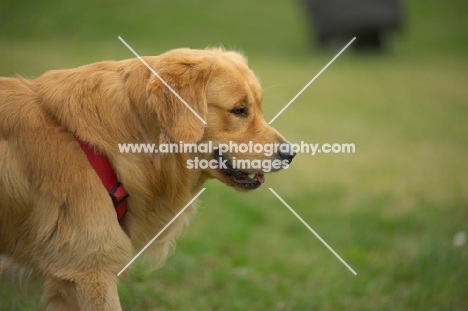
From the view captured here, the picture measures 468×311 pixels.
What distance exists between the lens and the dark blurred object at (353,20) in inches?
848

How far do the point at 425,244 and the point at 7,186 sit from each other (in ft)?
15.7

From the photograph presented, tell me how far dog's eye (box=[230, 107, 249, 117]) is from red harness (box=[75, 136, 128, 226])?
100 cm

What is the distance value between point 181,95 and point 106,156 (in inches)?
25.2

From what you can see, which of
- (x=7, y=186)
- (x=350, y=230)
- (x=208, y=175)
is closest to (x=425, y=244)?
(x=350, y=230)

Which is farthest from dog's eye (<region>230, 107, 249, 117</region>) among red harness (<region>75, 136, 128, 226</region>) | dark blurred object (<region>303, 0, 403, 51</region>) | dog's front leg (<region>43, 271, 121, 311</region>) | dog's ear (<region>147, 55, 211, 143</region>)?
dark blurred object (<region>303, 0, 403, 51</region>)

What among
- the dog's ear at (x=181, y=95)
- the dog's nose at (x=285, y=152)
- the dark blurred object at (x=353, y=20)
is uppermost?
the dog's ear at (x=181, y=95)

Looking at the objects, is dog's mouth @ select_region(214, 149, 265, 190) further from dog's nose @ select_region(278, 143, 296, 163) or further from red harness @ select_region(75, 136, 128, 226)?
red harness @ select_region(75, 136, 128, 226)

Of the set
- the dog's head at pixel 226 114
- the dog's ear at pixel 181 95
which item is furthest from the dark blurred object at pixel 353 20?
the dog's ear at pixel 181 95

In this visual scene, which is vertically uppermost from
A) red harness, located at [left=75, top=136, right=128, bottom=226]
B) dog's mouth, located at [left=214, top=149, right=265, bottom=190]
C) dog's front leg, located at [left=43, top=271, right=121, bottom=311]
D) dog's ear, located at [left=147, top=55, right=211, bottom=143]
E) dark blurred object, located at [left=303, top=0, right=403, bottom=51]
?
dog's ear, located at [left=147, top=55, right=211, bottom=143]

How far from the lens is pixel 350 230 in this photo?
7.52 metres

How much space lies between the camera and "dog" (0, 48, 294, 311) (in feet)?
11.9

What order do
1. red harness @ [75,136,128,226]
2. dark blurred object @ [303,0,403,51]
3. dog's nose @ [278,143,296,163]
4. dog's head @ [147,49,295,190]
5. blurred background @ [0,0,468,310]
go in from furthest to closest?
dark blurred object @ [303,0,403,51]
blurred background @ [0,0,468,310]
dog's nose @ [278,143,296,163]
dog's head @ [147,49,295,190]
red harness @ [75,136,128,226]

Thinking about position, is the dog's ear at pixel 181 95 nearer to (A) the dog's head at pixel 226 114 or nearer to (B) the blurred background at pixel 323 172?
(A) the dog's head at pixel 226 114

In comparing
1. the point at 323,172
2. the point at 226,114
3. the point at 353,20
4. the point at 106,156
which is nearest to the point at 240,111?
the point at 226,114
